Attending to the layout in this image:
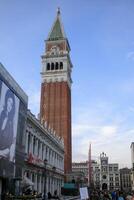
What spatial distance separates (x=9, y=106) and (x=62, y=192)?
4924 centimetres

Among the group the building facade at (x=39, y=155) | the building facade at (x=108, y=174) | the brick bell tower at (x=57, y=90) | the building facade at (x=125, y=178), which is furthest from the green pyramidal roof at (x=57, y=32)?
the building facade at (x=125, y=178)

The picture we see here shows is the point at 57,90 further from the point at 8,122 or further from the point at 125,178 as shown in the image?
the point at 125,178

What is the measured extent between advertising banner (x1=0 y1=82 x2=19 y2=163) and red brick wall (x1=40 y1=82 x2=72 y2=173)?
55974mm

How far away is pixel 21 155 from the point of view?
129ft

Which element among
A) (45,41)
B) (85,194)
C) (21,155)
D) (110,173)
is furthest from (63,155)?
(110,173)

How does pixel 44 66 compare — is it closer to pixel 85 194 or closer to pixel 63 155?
pixel 63 155

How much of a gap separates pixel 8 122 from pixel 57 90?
62942mm

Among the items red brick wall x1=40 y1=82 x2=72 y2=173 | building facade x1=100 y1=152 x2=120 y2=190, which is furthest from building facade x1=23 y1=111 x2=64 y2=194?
building facade x1=100 y1=152 x2=120 y2=190

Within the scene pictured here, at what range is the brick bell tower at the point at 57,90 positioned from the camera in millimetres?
92938

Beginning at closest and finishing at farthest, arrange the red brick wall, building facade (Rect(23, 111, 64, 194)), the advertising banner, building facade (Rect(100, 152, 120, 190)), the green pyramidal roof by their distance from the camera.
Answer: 1. the advertising banner
2. building facade (Rect(23, 111, 64, 194))
3. the red brick wall
4. the green pyramidal roof
5. building facade (Rect(100, 152, 120, 190))

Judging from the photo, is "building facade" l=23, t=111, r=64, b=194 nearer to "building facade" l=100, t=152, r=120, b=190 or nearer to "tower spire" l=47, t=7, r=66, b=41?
"tower spire" l=47, t=7, r=66, b=41

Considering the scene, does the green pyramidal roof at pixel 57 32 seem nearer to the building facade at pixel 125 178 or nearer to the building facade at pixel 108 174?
the building facade at pixel 108 174

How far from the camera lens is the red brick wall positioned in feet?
303

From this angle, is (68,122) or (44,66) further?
(44,66)
